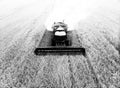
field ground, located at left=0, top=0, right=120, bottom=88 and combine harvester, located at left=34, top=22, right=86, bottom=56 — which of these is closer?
field ground, located at left=0, top=0, right=120, bottom=88

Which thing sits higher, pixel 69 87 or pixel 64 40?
pixel 64 40

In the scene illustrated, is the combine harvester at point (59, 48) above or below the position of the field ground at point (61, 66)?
above

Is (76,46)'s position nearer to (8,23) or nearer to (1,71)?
(1,71)

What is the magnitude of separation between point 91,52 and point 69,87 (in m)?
2.51

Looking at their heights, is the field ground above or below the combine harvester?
below

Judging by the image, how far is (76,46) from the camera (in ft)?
19.3

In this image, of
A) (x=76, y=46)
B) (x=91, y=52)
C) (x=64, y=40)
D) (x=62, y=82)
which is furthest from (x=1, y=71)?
(x=91, y=52)

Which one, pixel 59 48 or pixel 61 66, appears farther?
pixel 59 48

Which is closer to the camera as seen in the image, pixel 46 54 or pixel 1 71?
pixel 1 71

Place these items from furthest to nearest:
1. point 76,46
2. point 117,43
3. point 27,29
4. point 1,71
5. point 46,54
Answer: point 27,29 → point 117,43 → point 76,46 → point 46,54 → point 1,71

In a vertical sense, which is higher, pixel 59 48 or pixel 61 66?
pixel 59 48

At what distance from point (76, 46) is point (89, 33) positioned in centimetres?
249

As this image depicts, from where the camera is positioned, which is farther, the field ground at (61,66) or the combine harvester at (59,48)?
the combine harvester at (59,48)

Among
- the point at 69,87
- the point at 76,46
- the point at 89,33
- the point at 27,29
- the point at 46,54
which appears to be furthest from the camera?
the point at 27,29
